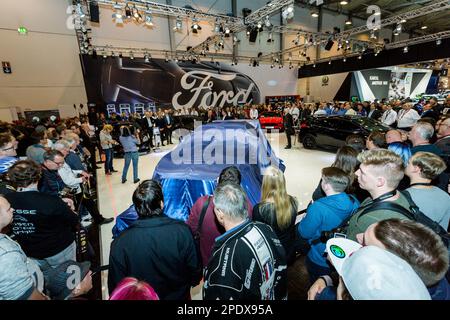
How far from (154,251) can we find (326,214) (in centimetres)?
121

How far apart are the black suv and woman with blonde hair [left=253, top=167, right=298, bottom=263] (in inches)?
223

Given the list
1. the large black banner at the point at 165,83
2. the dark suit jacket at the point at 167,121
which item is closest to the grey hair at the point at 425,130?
the dark suit jacket at the point at 167,121

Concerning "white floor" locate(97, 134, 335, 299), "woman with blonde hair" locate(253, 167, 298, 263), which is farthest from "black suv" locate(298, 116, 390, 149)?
"woman with blonde hair" locate(253, 167, 298, 263)

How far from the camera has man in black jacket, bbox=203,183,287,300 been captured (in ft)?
3.59

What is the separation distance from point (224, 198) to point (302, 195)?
12.2ft

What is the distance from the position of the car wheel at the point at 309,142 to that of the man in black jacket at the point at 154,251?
7800mm

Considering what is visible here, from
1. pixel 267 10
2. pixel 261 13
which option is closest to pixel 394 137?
pixel 267 10

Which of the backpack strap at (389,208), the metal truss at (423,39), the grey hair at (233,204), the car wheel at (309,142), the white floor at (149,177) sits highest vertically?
the metal truss at (423,39)

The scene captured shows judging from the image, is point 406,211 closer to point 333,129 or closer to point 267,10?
point 333,129

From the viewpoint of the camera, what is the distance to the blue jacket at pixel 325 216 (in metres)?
1.63

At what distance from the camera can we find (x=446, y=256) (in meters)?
0.79

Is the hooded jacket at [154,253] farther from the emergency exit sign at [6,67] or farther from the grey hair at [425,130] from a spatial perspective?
the emergency exit sign at [6,67]

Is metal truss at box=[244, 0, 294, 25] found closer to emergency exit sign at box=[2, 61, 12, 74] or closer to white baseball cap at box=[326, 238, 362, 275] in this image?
white baseball cap at box=[326, 238, 362, 275]
